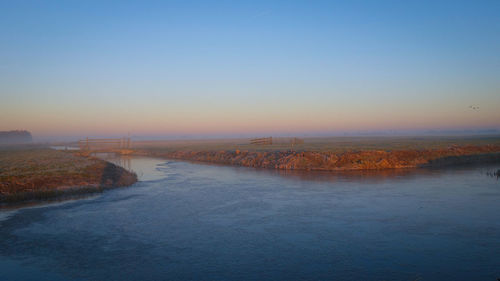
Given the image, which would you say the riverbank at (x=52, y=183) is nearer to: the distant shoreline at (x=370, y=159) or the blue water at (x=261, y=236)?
the blue water at (x=261, y=236)

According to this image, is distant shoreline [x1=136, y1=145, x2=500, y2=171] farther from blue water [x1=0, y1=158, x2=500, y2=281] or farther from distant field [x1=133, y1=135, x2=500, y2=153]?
blue water [x1=0, y1=158, x2=500, y2=281]

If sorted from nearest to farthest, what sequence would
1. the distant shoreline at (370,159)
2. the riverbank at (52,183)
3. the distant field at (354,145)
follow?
the riverbank at (52,183) → the distant shoreline at (370,159) → the distant field at (354,145)

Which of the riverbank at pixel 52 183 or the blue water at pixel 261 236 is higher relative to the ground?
the riverbank at pixel 52 183

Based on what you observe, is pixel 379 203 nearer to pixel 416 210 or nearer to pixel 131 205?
pixel 416 210

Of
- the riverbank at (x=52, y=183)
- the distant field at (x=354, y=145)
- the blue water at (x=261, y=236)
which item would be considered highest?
the distant field at (x=354, y=145)

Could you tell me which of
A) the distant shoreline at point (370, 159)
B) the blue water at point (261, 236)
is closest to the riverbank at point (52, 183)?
the blue water at point (261, 236)

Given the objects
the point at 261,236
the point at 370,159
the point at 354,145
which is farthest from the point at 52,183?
the point at 354,145

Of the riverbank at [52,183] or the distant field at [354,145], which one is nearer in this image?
the riverbank at [52,183]

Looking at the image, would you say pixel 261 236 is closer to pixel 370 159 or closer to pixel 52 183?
pixel 52 183
